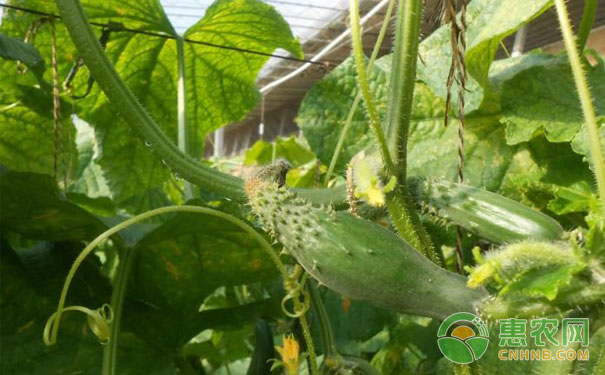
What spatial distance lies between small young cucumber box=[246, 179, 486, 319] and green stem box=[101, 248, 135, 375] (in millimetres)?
503

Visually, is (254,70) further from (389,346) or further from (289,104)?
(289,104)

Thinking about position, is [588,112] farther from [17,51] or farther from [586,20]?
[17,51]

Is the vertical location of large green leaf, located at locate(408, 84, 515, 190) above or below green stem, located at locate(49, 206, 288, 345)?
above

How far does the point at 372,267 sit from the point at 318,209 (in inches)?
4.8

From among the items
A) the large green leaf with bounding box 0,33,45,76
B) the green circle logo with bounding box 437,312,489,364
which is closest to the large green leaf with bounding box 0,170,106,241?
the large green leaf with bounding box 0,33,45,76

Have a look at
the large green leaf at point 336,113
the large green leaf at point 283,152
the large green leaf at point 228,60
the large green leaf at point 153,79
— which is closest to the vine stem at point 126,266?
the large green leaf at point 336,113

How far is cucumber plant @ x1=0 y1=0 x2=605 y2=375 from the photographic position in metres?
0.76

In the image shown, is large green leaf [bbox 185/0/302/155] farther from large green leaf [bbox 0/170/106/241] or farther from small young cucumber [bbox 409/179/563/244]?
small young cucumber [bbox 409/179/563/244]

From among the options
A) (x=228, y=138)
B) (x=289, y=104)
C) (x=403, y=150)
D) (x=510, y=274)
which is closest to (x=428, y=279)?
(x=510, y=274)

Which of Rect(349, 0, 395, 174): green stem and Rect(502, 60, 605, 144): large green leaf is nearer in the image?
Rect(349, 0, 395, 174): green stem

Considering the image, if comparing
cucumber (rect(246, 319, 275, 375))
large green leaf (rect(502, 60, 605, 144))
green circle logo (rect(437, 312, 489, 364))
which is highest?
large green leaf (rect(502, 60, 605, 144))

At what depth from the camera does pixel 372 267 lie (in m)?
0.75

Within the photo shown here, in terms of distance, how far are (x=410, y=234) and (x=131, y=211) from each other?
1513 millimetres

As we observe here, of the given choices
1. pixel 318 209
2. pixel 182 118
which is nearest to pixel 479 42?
pixel 318 209
